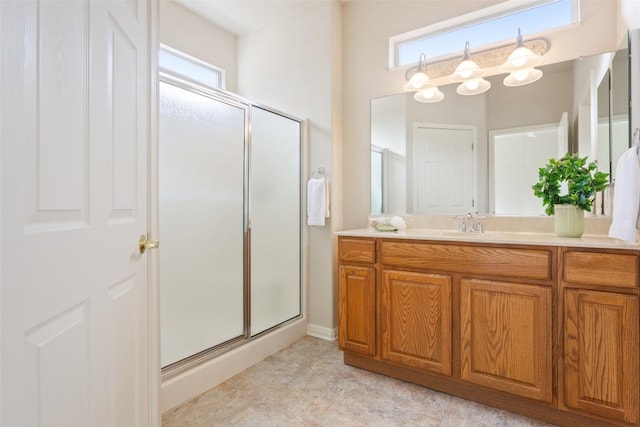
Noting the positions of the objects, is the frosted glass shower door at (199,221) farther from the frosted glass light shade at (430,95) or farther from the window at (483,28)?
the window at (483,28)

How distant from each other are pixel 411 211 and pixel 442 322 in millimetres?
942

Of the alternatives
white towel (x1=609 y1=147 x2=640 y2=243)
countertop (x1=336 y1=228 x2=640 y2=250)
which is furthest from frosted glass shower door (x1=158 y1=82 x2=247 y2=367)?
white towel (x1=609 y1=147 x2=640 y2=243)

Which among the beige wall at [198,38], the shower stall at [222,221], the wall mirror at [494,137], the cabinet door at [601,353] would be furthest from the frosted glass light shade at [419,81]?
the beige wall at [198,38]

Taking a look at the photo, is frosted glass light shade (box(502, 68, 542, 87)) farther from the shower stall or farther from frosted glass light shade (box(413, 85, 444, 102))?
the shower stall

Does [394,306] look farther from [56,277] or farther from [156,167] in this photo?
[56,277]

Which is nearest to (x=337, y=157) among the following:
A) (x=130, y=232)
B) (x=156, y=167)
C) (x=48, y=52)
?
(x=156, y=167)

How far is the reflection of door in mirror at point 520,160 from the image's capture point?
2102 millimetres

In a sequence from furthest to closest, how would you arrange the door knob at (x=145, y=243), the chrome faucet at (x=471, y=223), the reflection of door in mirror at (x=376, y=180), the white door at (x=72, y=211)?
the reflection of door in mirror at (x=376, y=180)
the chrome faucet at (x=471, y=223)
the door knob at (x=145, y=243)
the white door at (x=72, y=211)

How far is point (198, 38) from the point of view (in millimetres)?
3158

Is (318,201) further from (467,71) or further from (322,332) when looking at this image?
(467,71)

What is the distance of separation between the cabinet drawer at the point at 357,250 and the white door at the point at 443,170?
63 centimetres

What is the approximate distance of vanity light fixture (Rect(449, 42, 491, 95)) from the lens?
2311mm

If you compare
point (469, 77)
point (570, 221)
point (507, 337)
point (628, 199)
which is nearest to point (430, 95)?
point (469, 77)

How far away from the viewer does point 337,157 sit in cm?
289
